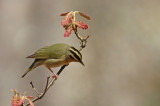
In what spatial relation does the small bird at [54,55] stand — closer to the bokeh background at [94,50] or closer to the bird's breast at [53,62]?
the bird's breast at [53,62]

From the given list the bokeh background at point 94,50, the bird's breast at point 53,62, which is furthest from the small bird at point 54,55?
the bokeh background at point 94,50

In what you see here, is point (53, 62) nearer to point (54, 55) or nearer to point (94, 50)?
point (54, 55)

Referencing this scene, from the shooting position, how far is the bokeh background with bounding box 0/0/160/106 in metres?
9.46

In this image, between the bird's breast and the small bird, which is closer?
the small bird

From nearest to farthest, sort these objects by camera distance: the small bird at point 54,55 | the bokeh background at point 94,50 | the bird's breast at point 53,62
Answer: the small bird at point 54,55
the bird's breast at point 53,62
the bokeh background at point 94,50

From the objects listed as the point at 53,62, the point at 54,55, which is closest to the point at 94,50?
the point at 54,55

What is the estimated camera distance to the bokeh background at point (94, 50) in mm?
9461

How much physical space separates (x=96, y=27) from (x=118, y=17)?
2.62ft

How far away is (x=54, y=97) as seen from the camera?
32.6 feet

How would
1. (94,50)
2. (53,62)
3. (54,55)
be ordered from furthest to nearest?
(94,50) → (54,55) → (53,62)

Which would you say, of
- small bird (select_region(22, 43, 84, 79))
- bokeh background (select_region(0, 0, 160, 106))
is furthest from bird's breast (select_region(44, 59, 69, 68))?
bokeh background (select_region(0, 0, 160, 106))

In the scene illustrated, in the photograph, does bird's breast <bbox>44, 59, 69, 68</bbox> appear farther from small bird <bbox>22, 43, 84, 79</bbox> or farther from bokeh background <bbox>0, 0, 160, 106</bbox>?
bokeh background <bbox>0, 0, 160, 106</bbox>

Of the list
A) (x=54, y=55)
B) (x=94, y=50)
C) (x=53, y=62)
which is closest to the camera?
(x=53, y=62)

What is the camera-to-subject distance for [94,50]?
1155 cm
